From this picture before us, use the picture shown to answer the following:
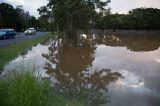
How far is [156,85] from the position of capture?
645 inches

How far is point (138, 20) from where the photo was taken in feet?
369

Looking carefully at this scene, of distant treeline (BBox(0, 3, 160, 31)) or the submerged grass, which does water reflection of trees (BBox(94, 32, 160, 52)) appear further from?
the submerged grass

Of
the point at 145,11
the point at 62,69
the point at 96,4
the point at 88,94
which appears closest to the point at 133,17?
the point at 145,11

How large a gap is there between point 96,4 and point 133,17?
77.5m

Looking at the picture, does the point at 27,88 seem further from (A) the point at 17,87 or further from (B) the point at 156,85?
(B) the point at 156,85

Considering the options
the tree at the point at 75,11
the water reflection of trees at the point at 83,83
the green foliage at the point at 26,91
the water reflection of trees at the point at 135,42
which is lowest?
the water reflection of trees at the point at 135,42

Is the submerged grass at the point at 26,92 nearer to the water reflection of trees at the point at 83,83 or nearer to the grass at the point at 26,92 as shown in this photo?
the grass at the point at 26,92

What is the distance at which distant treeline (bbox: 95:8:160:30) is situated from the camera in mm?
111375

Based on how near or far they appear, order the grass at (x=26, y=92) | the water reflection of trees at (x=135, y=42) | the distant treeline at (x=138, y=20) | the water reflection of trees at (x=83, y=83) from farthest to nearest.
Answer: the distant treeline at (x=138, y=20) → the water reflection of trees at (x=135, y=42) → the water reflection of trees at (x=83, y=83) → the grass at (x=26, y=92)

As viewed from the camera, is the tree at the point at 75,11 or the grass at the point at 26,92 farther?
the tree at the point at 75,11

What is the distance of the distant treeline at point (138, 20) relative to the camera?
11138cm

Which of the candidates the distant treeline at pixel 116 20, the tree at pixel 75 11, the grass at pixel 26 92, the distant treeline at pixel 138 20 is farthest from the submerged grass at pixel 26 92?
the distant treeline at pixel 138 20

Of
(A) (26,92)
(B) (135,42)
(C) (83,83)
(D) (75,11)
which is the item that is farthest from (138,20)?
(A) (26,92)

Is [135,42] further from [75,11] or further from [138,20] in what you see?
[138,20]
